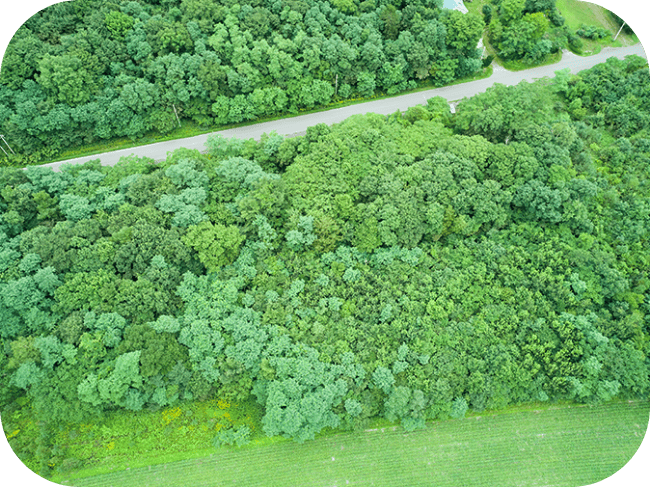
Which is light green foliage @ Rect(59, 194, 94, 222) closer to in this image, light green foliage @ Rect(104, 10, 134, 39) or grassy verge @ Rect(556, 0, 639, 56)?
light green foliage @ Rect(104, 10, 134, 39)

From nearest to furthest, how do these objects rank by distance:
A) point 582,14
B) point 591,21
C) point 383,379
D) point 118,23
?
point 383,379
point 118,23
point 591,21
point 582,14

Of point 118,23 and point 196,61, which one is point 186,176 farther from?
point 118,23

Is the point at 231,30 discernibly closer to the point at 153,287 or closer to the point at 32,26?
the point at 32,26

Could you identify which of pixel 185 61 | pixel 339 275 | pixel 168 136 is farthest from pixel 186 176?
pixel 339 275

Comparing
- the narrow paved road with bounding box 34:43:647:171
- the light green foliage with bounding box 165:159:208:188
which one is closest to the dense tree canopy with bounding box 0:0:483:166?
the narrow paved road with bounding box 34:43:647:171

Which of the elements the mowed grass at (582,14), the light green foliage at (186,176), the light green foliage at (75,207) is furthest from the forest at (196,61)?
the mowed grass at (582,14)

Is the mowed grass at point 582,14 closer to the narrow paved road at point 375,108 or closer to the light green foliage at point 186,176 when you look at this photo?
the narrow paved road at point 375,108
